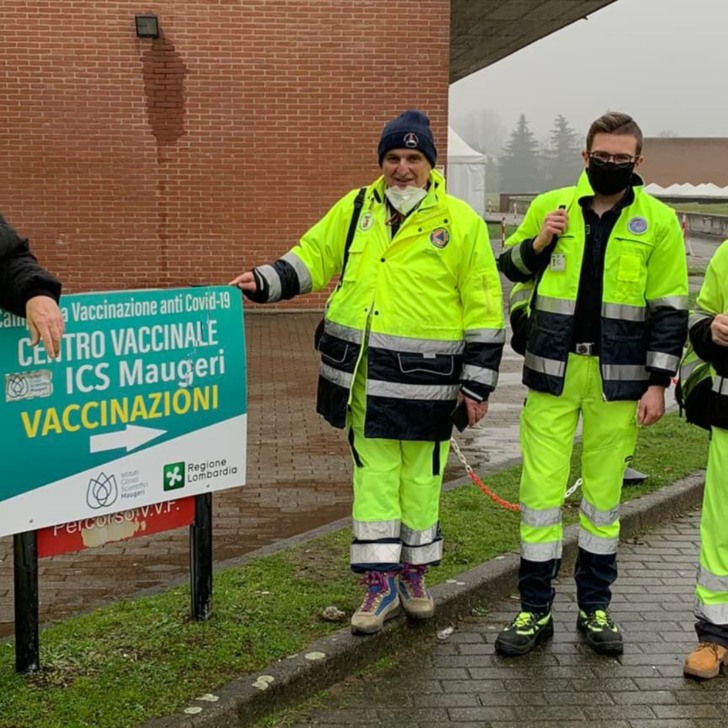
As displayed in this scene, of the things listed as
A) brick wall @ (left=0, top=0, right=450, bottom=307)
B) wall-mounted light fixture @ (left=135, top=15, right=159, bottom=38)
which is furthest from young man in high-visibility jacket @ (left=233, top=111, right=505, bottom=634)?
wall-mounted light fixture @ (left=135, top=15, right=159, bottom=38)

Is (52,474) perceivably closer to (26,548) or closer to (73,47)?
(26,548)

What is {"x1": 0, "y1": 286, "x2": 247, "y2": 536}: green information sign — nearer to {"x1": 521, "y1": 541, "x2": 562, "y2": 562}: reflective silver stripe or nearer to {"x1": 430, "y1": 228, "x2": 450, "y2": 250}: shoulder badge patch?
{"x1": 430, "y1": 228, "x2": 450, "y2": 250}: shoulder badge patch

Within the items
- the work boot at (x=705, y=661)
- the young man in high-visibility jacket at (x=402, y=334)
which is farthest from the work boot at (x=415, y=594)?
the work boot at (x=705, y=661)

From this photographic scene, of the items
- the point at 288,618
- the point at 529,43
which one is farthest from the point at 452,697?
the point at 529,43

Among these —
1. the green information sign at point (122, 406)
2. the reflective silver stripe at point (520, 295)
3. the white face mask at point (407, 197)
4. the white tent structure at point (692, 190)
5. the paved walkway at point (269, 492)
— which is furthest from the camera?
the white tent structure at point (692, 190)

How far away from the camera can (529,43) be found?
23.9m

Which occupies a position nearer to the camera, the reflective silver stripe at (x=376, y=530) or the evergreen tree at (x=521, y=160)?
the reflective silver stripe at (x=376, y=530)

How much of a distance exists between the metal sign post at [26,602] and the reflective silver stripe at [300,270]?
147cm

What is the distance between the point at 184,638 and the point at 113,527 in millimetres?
575

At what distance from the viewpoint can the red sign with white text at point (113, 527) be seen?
12.4 ft

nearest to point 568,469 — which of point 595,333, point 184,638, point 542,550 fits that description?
point 542,550

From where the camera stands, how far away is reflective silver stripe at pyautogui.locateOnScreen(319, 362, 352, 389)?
14.1 ft

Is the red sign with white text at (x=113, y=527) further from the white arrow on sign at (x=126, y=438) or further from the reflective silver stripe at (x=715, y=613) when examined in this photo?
the reflective silver stripe at (x=715, y=613)

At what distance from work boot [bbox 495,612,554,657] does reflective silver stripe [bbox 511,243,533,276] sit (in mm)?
1441
